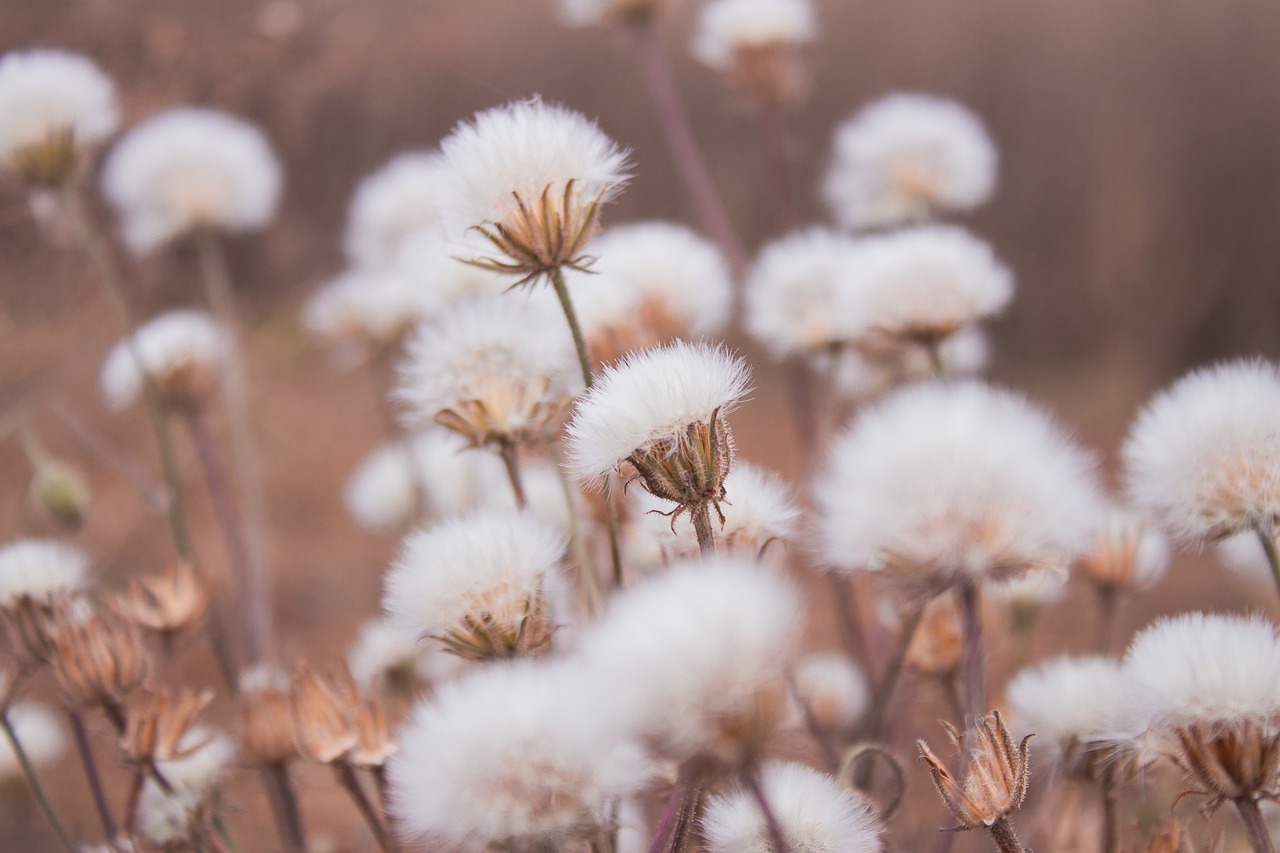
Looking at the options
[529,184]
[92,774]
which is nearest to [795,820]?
[529,184]

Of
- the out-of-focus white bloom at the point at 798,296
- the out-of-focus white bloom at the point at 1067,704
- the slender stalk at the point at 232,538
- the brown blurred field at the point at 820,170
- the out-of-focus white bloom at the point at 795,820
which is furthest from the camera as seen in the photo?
the brown blurred field at the point at 820,170

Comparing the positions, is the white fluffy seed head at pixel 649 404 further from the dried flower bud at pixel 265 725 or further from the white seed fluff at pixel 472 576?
the dried flower bud at pixel 265 725

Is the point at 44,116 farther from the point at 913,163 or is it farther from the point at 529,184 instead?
the point at 913,163

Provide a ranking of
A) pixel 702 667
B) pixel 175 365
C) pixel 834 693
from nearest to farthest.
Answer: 1. pixel 702 667
2. pixel 834 693
3. pixel 175 365

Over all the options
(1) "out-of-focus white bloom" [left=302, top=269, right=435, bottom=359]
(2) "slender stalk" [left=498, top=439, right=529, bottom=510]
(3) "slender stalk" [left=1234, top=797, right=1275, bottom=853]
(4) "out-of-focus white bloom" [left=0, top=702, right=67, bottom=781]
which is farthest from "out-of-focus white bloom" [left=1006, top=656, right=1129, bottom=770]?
(4) "out-of-focus white bloom" [left=0, top=702, right=67, bottom=781]

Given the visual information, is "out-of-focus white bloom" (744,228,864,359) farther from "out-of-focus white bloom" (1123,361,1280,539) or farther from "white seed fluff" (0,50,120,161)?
"white seed fluff" (0,50,120,161)

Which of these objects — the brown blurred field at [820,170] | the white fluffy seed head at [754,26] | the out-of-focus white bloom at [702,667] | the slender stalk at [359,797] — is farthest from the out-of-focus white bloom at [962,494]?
the brown blurred field at [820,170]

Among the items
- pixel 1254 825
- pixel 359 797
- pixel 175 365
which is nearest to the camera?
pixel 1254 825

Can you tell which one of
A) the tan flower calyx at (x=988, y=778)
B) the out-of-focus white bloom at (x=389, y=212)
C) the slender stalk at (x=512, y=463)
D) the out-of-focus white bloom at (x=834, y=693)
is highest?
the out-of-focus white bloom at (x=389, y=212)
